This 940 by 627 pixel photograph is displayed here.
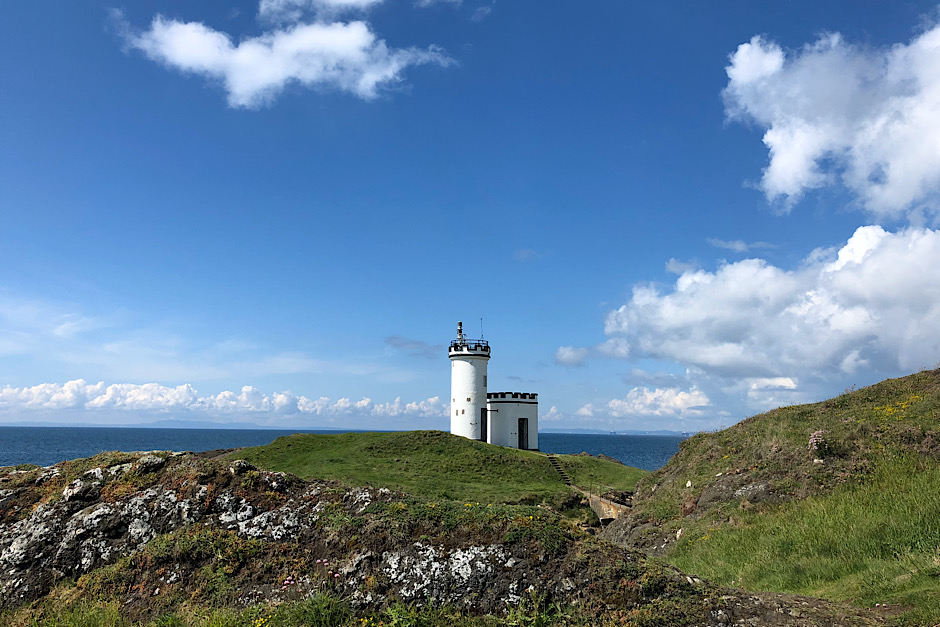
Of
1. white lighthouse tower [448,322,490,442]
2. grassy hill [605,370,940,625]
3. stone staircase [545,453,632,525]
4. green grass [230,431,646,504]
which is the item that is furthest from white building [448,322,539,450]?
grassy hill [605,370,940,625]

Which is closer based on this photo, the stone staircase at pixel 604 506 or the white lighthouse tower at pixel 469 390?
the stone staircase at pixel 604 506

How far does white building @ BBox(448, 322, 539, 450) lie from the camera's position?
60906 millimetres

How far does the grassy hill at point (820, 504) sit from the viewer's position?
10.7 meters

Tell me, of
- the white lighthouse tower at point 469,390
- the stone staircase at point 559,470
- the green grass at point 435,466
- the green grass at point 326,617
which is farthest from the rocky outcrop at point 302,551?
the white lighthouse tower at point 469,390

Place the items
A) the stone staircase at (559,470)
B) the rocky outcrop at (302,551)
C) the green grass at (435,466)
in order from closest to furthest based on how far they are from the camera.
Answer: the rocky outcrop at (302,551)
the green grass at (435,466)
the stone staircase at (559,470)

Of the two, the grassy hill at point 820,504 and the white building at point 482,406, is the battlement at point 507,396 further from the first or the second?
the grassy hill at point 820,504

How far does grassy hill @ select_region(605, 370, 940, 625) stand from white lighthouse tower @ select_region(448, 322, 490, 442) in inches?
1345

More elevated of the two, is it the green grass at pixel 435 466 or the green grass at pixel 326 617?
the green grass at pixel 326 617

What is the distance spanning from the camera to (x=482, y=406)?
61562 mm

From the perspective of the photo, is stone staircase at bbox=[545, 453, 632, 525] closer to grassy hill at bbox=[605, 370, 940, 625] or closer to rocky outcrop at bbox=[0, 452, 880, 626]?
grassy hill at bbox=[605, 370, 940, 625]

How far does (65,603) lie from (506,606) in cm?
720

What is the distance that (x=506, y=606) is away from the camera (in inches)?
319

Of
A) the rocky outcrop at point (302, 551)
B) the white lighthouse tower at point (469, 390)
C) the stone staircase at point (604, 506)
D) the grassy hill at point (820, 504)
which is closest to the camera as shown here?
the rocky outcrop at point (302, 551)

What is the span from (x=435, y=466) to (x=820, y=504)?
1285 inches
